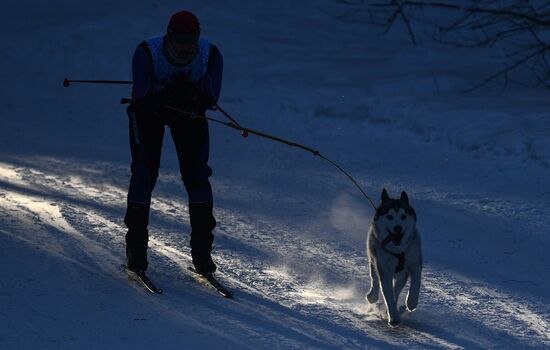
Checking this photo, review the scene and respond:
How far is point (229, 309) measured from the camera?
6.04 meters

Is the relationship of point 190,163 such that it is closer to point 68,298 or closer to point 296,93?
point 68,298

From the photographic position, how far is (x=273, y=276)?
6840 mm

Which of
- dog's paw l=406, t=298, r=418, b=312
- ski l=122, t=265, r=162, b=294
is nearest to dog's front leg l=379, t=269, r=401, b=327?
dog's paw l=406, t=298, r=418, b=312

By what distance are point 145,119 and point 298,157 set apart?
4.33 metres

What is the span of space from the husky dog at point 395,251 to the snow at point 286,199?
0.58 ft

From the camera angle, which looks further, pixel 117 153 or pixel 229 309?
pixel 117 153

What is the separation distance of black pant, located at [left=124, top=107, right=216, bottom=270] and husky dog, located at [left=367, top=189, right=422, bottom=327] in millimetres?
1126

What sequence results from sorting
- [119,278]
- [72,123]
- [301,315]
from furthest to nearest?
1. [72,123]
2. [119,278]
3. [301,315]

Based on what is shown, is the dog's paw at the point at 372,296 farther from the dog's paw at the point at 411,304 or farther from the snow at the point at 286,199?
the dog's paw at the point at 411,304

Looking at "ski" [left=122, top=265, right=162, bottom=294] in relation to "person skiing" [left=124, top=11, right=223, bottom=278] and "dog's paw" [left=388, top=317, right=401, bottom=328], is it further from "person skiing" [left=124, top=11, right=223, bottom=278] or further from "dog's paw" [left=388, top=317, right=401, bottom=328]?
"dog's paw" [left=388, top=317, right=401, bottom=328]

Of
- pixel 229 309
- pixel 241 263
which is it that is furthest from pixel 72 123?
pixel 229 309

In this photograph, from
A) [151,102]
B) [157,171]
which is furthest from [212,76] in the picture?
[157,171]

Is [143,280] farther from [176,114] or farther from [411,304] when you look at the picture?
[411,304]

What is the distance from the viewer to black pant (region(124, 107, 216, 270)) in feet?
20.7
